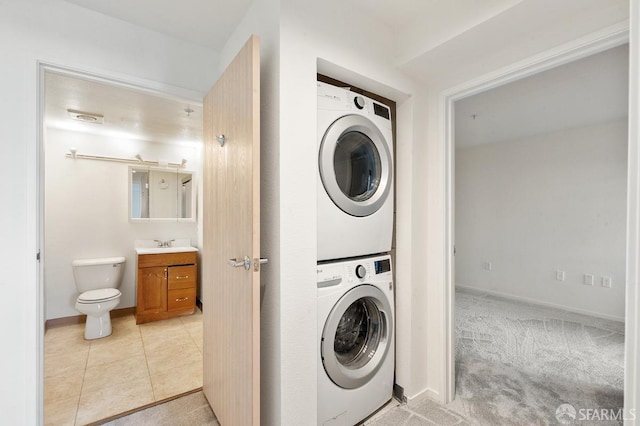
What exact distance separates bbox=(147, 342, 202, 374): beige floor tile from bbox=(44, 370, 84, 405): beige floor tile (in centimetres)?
44

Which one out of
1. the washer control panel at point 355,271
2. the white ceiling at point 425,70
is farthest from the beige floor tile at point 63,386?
the white ceiling at point 425,70

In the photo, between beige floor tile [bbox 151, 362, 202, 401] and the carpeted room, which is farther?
the carpeted room

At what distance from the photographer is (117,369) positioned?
2.23 meters

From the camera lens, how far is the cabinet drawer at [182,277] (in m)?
3.35

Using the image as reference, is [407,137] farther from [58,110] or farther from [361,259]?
[58,110]

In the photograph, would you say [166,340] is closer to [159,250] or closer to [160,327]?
[160,327]

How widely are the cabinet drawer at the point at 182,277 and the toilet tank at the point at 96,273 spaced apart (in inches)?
22.5

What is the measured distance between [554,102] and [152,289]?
474 centimetres

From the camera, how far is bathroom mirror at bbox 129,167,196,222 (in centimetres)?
353

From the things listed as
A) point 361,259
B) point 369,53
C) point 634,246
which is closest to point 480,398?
point 361,259

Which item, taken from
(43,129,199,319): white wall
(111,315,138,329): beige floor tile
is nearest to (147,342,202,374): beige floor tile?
(111,315,138,329): beige floor tile

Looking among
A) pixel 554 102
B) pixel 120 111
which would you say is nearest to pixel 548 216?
pixel 554 102

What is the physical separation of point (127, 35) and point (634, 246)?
2582 millimetres

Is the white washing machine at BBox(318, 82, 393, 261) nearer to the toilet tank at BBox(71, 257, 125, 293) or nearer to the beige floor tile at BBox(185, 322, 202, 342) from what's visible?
the beige floor tile at BBox(185, 322, 202, 342)
